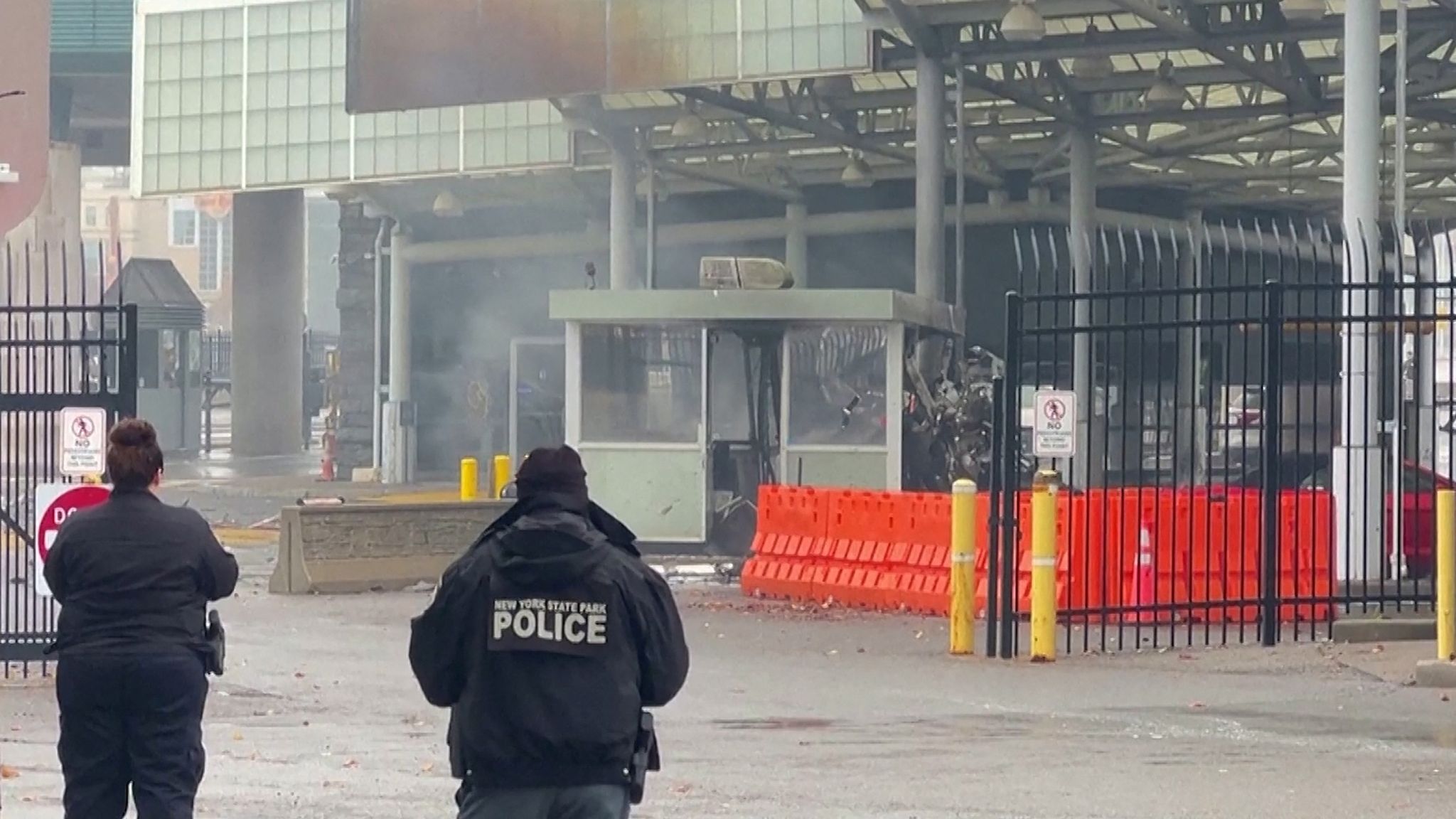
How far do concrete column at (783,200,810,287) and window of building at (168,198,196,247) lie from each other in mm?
79015

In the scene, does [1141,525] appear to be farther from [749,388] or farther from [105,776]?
[105,776]

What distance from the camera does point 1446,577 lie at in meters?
13.9

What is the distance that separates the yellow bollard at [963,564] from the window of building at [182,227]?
10698 centimetres

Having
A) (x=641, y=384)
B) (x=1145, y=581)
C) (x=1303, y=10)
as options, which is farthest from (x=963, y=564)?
(x=1303, y=10)

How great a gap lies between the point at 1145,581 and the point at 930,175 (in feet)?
51.4

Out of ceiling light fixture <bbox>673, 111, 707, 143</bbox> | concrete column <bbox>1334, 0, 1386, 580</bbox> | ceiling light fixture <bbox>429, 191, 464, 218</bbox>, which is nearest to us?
concrete column <bbox>1334, 0, 1386, 580</bbox>

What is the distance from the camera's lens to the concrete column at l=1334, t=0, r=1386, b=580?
16797mm

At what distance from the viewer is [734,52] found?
32500 mm

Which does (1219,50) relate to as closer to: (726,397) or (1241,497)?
(726,397)

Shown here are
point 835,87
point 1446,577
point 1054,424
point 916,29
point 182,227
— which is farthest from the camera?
point 182,227

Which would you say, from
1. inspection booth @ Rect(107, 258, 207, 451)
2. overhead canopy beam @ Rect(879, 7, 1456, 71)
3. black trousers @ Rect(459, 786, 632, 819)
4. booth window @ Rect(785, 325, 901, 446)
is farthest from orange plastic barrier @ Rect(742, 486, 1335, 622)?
inspection booth @ Rect(107, 258, 207, 451)

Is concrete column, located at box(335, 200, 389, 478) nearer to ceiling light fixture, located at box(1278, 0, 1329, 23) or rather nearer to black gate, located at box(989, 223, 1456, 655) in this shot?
ceiling light fixture, located at box(1278, 0, 1329, 23)

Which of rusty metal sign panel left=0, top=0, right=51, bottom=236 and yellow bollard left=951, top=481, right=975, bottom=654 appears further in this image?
rusty metal sign panel left=0, top=0, right=51, bottom=236

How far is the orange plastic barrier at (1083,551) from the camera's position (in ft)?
52.9
